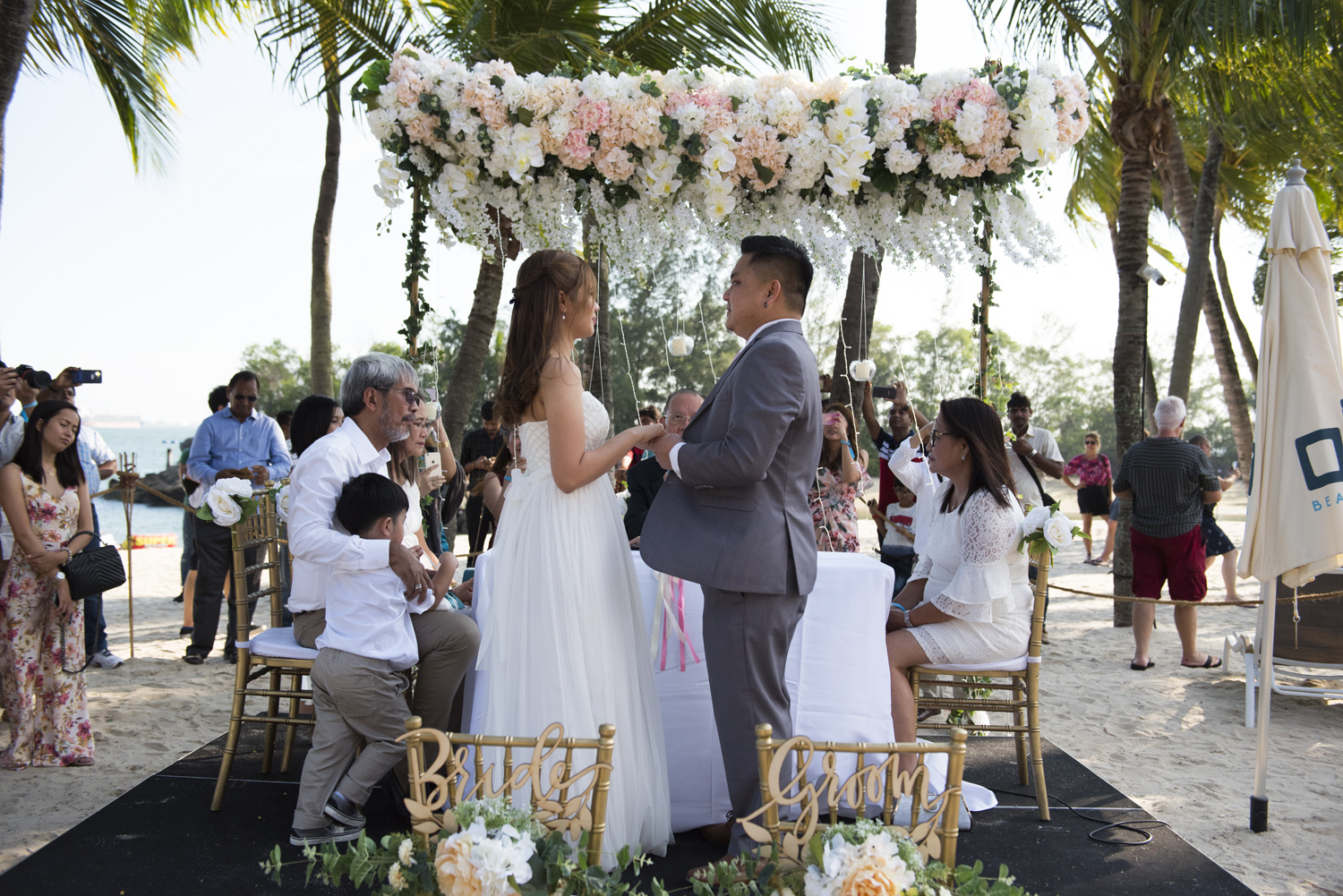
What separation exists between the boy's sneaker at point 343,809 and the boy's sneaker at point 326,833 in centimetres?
2

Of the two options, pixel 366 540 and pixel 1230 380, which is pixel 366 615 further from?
pixel 1230 380

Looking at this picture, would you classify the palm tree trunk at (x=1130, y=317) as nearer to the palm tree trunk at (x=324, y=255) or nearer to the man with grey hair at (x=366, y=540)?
the man with grey hair at (x=366, y=540)

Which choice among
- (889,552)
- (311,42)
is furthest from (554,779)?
(311,42)

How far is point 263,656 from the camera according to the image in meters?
3.77

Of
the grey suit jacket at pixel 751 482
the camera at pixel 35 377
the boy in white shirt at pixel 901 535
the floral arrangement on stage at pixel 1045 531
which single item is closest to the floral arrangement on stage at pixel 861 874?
the grey suit jacket at pixel 751 482

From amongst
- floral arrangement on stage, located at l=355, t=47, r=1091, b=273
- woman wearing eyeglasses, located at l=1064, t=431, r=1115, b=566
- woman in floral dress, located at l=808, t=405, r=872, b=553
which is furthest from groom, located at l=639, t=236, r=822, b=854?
woman wearing eyeglasses, located at l=1064, t=431, r=1115, b=566

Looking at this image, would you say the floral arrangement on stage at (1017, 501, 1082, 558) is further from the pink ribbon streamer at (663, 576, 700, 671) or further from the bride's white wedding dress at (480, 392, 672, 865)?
the bride's white wedding dress at (480, 392, 672, 865)

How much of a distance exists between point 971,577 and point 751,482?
4.68ft

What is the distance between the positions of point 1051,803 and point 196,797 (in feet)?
12.0

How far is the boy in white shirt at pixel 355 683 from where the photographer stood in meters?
3.41

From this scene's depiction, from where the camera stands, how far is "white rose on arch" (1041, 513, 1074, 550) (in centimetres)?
379

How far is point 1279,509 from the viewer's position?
3.76 m

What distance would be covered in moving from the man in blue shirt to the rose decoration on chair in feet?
8.41

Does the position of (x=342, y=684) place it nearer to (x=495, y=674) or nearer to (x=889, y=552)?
(x=495, y=674)
